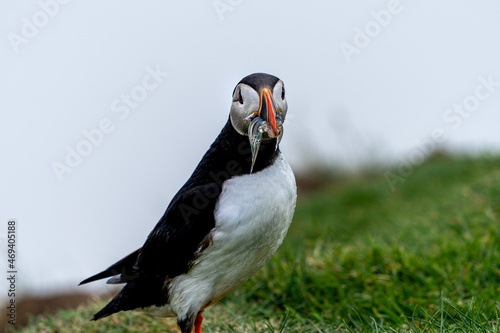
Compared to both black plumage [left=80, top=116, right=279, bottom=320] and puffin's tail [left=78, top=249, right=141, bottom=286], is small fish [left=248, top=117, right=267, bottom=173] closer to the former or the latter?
black plumage [left=80, top=116, right=279, bottom=320]

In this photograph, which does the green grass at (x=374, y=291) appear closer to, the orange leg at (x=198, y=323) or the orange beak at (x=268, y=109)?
the orange leg at (x=198, y=323)

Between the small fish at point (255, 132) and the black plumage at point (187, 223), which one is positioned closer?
the small fish at point (255, 132)

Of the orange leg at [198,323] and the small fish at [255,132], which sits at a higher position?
the small fish at [255,132]

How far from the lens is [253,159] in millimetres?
2791

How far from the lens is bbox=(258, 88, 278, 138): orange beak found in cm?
262

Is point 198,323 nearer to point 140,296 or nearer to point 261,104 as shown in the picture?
point 140,296

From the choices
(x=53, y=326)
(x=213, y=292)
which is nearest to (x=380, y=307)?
(x=213, y=292)

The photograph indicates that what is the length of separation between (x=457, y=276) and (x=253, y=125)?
2199 millimetres

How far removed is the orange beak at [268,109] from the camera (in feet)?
8.59

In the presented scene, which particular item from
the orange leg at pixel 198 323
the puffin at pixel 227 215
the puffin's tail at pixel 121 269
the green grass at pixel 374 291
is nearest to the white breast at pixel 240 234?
the puffin at pixel 227 215

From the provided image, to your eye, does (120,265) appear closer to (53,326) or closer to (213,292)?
(213,292)

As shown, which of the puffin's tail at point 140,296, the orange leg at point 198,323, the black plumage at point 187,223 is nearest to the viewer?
the black plumage at point 187,223

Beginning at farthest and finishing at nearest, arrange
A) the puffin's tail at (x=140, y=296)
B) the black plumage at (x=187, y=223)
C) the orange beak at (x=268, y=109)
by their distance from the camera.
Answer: the puffin's tail at (x=140, y=296)
the black plumage at (x=187, y=223)
the orange beak at (x=268, y=109)

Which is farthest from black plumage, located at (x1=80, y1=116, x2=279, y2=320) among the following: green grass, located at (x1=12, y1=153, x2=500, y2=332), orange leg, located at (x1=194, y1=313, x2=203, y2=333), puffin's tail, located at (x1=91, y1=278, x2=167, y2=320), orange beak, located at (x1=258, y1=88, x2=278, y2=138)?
green grass, located at (x1=12, y1=153, x2=500, y2=332)
